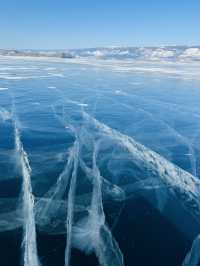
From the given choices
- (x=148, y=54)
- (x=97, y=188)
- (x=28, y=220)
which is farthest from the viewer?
(x=148, y=54)

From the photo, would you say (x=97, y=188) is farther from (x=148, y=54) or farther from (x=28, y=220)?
(x=148, y=54)

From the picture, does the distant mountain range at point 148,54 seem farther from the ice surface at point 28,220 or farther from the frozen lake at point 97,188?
the ice surface at point 28,220

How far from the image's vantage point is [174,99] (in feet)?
37.9

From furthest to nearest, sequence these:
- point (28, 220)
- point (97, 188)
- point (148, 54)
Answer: point (148, 54) < point (97, 188) < point (28, 220)

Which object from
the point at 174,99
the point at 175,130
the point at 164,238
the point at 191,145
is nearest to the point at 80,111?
the point at 175,130

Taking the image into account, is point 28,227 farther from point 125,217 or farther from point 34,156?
point 34,156

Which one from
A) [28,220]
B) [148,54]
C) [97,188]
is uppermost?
[28,220]

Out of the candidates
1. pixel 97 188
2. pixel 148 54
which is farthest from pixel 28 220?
pixel 148 54

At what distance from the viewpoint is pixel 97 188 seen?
4176 millimetres

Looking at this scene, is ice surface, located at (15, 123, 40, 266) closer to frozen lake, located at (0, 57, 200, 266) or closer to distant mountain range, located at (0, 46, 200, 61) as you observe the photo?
frozen lake, located at (0, 57, 200, 266)

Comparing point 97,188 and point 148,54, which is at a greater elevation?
point 97,188

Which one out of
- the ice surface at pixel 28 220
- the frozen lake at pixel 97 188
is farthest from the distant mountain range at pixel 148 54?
the ice surface at pixel 28 220

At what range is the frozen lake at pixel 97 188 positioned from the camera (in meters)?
3.03

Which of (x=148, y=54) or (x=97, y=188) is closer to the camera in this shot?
(x=97, y=188)
